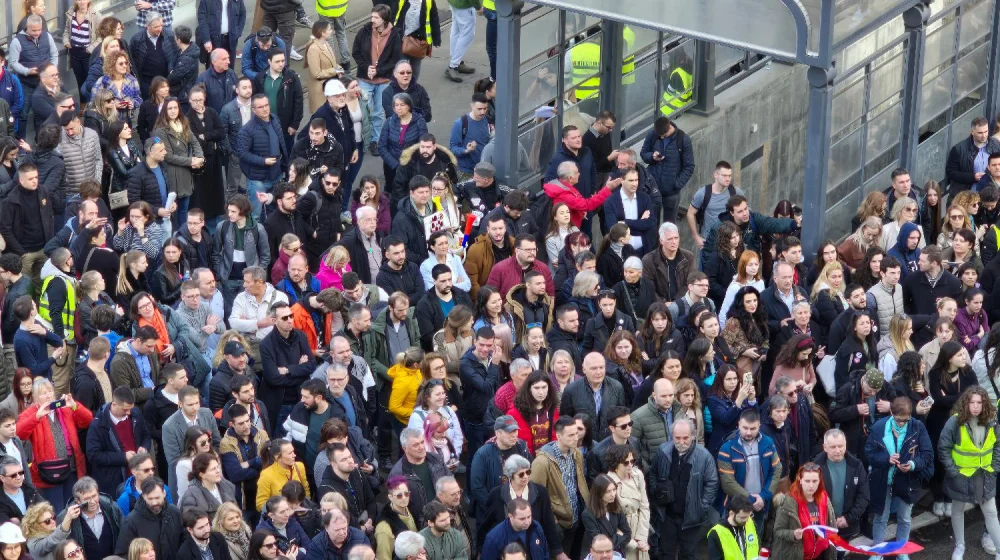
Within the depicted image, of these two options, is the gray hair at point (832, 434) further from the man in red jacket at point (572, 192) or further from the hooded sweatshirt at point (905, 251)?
the man in red jacket at point (572, 192)

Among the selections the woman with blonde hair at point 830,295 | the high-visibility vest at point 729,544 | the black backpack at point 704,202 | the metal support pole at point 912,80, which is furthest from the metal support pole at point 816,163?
the high-visibility vest at point 729,544

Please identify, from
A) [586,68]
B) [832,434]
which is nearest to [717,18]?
[586,68]

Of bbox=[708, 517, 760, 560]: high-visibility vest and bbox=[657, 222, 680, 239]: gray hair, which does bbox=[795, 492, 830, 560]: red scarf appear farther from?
bbox=[657, 222, 680, 239]: gray hair

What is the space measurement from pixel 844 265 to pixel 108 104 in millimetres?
6956

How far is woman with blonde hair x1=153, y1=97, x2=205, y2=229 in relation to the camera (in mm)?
18203

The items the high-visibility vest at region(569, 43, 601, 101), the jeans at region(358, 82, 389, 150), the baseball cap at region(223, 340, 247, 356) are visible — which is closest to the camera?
the baseball cap at region(223, 340, 247, 356)

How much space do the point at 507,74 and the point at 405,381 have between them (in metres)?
4.62

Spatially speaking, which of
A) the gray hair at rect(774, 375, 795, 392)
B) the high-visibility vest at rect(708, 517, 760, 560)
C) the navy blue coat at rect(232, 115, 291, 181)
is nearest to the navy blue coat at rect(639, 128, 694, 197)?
the navy blue coat at rect(232, 115, 291, 181)

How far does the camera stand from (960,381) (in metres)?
16.2

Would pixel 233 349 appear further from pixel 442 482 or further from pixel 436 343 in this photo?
pixel 442 482

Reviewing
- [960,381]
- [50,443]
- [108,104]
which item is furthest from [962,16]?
[50,443]

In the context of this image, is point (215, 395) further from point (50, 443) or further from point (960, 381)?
point (960, 381)

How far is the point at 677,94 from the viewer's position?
2178 centimetres

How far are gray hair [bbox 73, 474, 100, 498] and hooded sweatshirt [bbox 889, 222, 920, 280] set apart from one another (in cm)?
782
